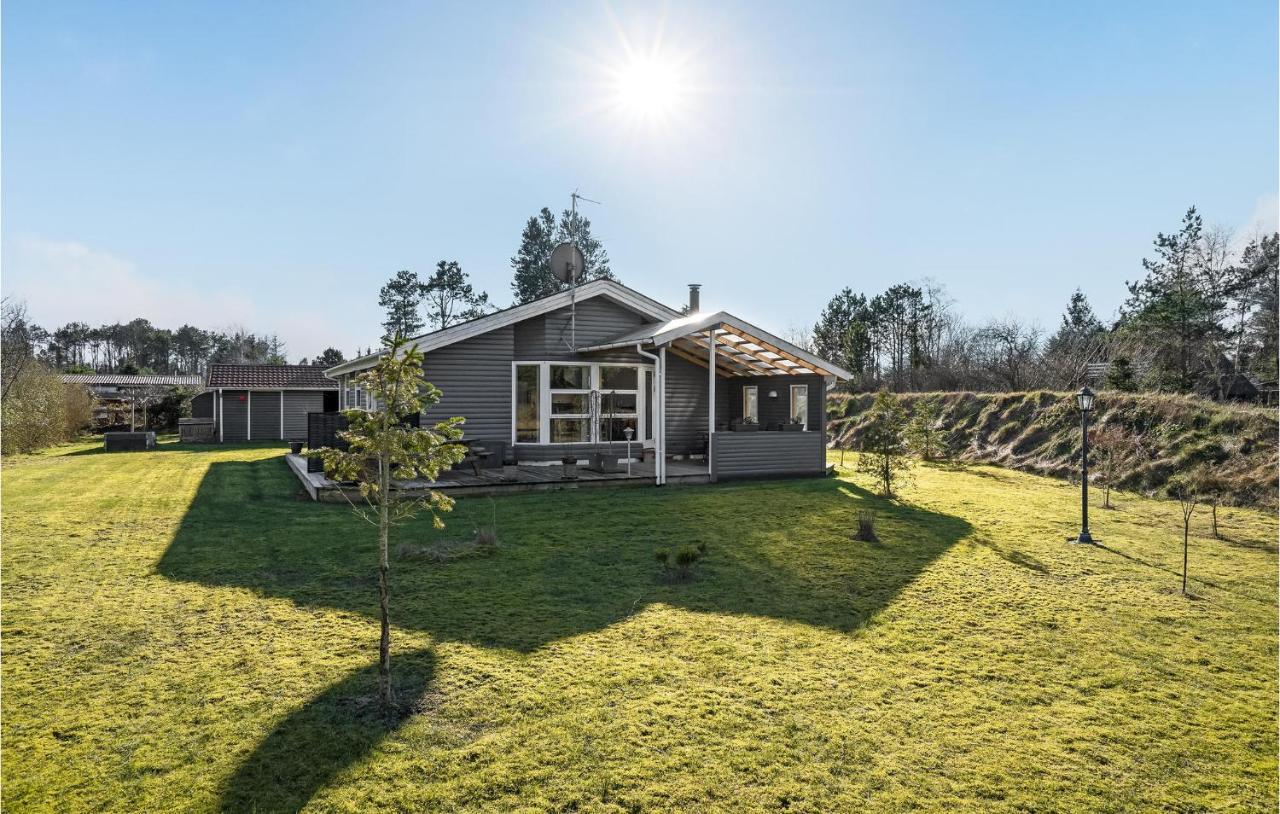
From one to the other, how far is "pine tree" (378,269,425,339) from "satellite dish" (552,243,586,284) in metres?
36.6

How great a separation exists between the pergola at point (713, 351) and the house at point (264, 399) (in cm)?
1699

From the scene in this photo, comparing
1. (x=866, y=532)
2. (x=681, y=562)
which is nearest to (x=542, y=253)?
(x=866, y=532)

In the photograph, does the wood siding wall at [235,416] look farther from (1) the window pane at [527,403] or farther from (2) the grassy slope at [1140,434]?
(2) the grassy slope at [1140,434]

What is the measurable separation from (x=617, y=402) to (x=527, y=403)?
7.26 feet

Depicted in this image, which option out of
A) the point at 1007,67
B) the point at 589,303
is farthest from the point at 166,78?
the point at 1007,67

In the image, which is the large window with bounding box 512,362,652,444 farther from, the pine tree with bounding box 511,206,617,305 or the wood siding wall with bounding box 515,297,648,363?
the pine tree with bounding box 511,206,617,305

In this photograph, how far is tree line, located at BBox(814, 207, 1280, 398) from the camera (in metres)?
20.0

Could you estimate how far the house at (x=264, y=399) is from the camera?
2644cm

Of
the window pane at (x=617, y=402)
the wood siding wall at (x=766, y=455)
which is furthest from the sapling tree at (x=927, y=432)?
the window pane at (x=617, y=402)

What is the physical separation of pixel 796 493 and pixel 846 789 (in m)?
9.31

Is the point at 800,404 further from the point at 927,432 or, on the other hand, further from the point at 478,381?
the point at 478,381

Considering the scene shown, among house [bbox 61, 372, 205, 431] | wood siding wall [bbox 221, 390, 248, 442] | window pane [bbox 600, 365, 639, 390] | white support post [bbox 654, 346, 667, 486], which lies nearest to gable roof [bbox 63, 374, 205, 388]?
house [bbox 61, 372, 205, 431]

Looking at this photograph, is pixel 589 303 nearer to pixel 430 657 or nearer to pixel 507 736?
pixel 430 657

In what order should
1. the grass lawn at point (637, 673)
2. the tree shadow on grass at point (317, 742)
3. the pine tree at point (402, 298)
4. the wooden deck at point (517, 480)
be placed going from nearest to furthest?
the tree shadow on grass at point (317, 742)
the grass lawn at point (637, 673)
the wooden deck at point (517, 480)
the pine tree at point (402, 298)
